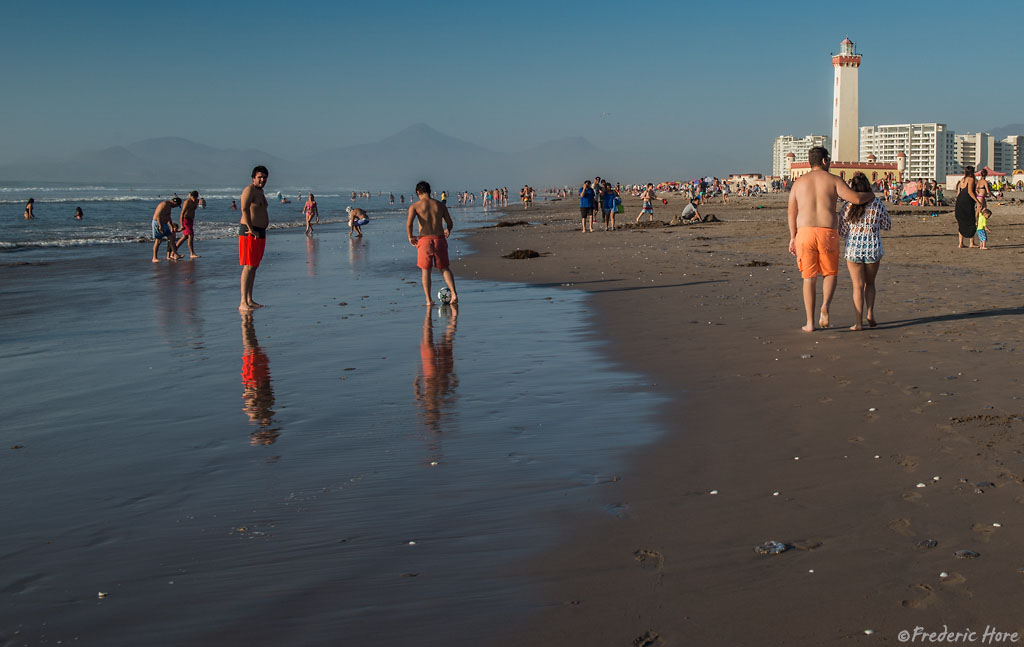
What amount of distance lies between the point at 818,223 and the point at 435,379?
160 inches

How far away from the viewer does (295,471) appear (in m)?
4.58

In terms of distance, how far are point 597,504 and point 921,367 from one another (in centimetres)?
380

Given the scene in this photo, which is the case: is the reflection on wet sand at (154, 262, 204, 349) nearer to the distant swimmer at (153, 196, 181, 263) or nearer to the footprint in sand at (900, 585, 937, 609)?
the distant swimmer at (153, 196, 181, 263)

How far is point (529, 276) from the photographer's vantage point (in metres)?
15.1

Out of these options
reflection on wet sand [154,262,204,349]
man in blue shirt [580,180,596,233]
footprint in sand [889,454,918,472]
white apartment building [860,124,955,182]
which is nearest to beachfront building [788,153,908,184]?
man in blue shirt [580,180,596,233]

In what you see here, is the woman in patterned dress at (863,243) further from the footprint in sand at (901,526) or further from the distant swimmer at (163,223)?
the distant swimmer at (163,223)

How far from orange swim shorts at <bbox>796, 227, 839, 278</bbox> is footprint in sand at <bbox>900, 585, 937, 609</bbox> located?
18.6 feet

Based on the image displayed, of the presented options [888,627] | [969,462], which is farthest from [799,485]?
[888,627]

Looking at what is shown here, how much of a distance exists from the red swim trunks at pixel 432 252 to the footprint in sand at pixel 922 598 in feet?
28.1

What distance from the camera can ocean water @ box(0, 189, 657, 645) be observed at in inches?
121

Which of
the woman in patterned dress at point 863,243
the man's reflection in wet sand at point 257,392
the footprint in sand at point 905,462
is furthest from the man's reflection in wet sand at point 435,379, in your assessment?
the woman in patterned dress at point 863,243

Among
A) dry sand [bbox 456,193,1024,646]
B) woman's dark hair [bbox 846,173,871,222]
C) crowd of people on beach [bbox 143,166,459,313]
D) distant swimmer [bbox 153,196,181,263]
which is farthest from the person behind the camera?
distant swimmer [bbox 153,196,181,263]

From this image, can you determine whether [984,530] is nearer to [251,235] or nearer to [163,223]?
[251,235]

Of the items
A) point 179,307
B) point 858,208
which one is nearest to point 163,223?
point 179,307
